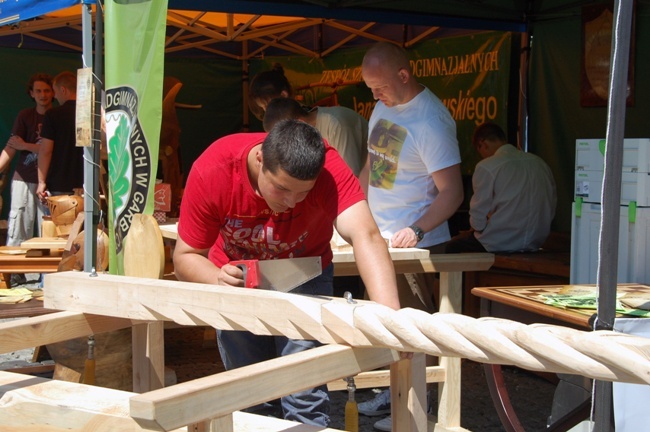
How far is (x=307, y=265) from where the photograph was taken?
2775 mm

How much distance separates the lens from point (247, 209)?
9.17ft

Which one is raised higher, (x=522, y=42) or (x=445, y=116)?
(x=522, y=42)

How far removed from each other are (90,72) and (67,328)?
76.2 inches

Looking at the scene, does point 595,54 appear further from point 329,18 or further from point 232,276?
point 232,276

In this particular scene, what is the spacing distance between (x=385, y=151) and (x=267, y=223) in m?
1.44

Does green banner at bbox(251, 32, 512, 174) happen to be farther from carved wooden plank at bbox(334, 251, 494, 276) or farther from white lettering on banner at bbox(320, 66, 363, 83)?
carved wooden plank at bbox(334, 251, 494, 276)

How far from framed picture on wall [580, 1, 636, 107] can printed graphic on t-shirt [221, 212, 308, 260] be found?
407cm

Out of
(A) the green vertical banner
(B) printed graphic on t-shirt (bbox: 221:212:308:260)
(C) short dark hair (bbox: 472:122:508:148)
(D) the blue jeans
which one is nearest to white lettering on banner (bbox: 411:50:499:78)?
(C) short dark hair (bbox: 472:122:508:148)

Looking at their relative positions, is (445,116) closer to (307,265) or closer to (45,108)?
(307,265)

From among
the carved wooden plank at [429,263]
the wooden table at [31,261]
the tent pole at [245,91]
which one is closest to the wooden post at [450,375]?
the carved wooden plank at [429,263]

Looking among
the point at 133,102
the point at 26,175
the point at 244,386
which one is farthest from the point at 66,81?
the point at 244,386

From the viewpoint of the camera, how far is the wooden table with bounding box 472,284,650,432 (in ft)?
9.38

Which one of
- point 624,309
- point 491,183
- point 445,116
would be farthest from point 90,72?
point 491,183

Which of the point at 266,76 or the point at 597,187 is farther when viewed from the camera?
the point at 266,76
